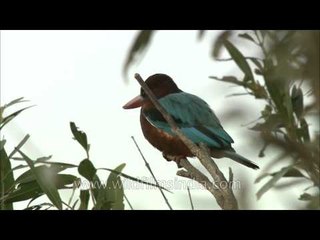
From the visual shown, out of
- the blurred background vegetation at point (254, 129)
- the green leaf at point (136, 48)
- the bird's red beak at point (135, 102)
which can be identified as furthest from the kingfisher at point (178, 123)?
the green leaf at point (136, 48)

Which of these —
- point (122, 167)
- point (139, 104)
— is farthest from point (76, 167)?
point (139, 104)

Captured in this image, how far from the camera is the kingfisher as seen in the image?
3627mm

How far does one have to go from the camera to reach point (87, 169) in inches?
84.6

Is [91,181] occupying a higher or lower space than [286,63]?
higher

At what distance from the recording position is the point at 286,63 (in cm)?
91

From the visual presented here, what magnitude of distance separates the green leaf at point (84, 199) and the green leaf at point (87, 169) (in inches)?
3.5

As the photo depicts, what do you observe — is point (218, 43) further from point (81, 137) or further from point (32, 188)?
point (32, 188)

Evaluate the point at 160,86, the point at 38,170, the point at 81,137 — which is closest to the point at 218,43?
the point at 81,137
